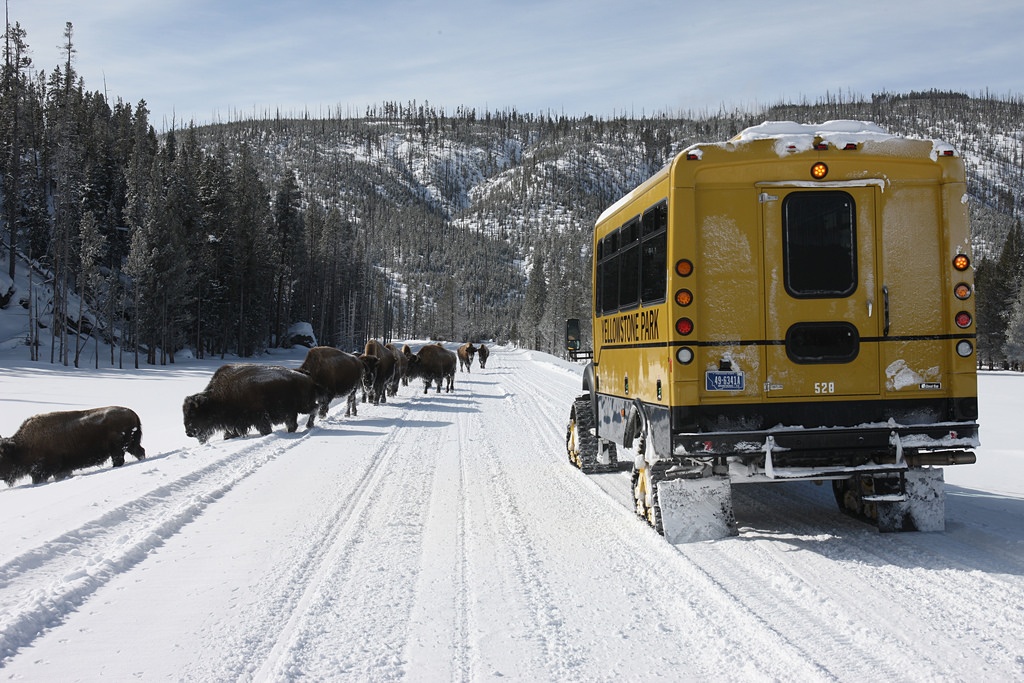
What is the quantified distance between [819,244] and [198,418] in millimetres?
12823

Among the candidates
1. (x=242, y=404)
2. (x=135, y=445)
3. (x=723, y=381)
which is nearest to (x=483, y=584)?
(x=723, y=381)

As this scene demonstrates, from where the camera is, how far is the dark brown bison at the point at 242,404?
49.5 ft

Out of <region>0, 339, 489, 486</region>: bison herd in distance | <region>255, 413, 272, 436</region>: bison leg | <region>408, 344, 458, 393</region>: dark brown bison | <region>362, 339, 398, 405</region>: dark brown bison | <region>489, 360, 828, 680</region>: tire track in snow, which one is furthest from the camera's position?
<region>408, 344, 458, 393</region>: dark brown bison

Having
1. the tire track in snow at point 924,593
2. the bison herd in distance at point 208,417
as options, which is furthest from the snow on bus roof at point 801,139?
the bison herd in distance at point 208,417

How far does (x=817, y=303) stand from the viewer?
5984mm

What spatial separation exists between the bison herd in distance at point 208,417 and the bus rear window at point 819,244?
11.8 meters

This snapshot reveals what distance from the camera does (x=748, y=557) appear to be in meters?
5.72

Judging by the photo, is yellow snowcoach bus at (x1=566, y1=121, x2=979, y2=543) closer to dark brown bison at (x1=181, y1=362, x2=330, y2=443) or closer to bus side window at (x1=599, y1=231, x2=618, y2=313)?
bus side window at (x1=599, y1=231, x2=618, y2=313)

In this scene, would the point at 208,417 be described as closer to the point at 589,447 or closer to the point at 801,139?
the point at 589,447

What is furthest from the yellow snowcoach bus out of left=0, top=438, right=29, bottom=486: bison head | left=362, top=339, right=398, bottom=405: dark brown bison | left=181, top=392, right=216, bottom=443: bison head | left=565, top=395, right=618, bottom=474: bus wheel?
left=362, top=339, right=398, bottom=405: dark brown bison

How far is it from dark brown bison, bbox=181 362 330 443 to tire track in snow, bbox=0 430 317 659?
577 centimetres

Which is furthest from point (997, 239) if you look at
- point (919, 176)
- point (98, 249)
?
point (919, 176)

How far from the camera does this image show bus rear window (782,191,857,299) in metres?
5.97

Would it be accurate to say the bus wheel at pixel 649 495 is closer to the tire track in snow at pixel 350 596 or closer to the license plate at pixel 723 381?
the license plate at pixel 723 381
